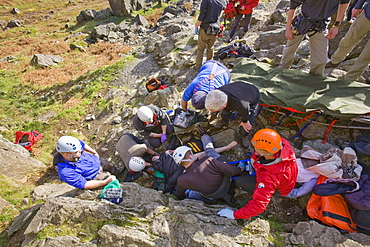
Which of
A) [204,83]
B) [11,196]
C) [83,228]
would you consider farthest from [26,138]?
[204,83]

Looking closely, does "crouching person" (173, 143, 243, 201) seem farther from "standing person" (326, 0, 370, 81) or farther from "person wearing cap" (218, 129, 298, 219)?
"standing person" (326, 0, 370, 81)

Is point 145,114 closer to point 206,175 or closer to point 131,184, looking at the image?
point 131,184

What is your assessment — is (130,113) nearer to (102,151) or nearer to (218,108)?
(102,151)

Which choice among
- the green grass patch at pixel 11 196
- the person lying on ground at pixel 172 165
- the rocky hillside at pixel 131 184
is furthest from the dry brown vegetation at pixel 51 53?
the person lying on ground at pixel 172 165

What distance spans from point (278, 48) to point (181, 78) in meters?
4.70

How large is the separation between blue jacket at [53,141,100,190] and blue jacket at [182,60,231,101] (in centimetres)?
332

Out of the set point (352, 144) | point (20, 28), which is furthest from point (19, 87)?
point (20, 28)

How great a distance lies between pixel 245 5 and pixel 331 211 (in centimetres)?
1033

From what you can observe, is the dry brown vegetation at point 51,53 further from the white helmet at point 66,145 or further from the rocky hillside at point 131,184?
the white helmet at point 66,145

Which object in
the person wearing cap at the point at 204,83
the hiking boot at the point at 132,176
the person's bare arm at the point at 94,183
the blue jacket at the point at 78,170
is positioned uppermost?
the person wearing cap at the point at 204,83

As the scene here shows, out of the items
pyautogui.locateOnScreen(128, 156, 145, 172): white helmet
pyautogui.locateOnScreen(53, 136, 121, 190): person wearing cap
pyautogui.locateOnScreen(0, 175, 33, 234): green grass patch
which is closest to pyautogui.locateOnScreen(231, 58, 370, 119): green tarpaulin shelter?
pyautogui.locateOnScreen(128, 156, 145, 172): white helmet

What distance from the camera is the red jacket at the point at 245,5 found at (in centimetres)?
995

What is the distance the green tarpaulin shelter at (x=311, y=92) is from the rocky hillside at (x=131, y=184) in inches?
27.5

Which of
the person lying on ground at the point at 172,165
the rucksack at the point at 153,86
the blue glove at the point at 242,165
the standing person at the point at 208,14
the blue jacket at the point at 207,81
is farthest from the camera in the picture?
the rucksack at the point at 153,86
